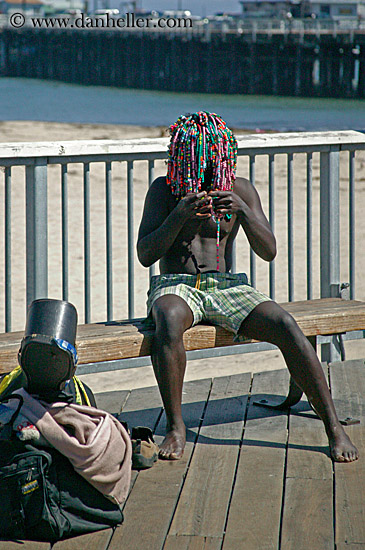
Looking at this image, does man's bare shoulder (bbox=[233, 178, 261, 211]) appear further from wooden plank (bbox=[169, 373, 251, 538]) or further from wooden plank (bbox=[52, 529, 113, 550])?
wooden plank (bbox=[52, 529, 113, 550])

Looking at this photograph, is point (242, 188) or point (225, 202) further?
point (242, 188)

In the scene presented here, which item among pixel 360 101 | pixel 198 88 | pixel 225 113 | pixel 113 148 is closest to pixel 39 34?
pixel 198 88

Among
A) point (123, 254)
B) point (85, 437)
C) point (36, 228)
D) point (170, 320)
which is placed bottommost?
point (123, 254)

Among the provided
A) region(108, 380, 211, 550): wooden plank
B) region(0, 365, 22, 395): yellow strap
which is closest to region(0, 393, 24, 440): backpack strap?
region(0, 365, 22, 395): yellow strap

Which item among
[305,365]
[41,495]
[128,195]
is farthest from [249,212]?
[41,495]

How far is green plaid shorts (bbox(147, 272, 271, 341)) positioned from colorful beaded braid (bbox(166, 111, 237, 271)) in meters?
0.29

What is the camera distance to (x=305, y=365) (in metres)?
3.48

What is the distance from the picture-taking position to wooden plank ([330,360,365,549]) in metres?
2.89

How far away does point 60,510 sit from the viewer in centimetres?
284

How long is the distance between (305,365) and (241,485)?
0.58m

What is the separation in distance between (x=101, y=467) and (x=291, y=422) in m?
1.35

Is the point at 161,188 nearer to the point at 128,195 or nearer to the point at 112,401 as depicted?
the point at 128,195

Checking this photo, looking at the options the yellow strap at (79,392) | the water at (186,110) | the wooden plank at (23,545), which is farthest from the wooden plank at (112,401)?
the water at (186,110)

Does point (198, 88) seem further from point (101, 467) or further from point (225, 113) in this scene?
point (101, 467)
